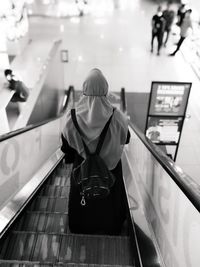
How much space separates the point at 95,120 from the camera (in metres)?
2.26

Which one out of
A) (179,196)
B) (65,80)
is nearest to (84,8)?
(65,80)

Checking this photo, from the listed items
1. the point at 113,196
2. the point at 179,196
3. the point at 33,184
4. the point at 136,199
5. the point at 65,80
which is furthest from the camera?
the point at 65,80

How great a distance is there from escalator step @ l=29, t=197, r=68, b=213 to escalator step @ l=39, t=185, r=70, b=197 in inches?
13.1

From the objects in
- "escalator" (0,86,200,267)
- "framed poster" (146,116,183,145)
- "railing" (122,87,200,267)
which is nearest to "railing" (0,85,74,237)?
"escalator" (0,86,200,267)

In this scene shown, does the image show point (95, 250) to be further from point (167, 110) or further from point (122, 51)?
point (122, 51)

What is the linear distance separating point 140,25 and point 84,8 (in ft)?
8.86

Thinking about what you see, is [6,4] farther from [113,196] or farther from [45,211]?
[113,196]

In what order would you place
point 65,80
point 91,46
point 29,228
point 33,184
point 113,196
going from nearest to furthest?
point 113,196 → point 29,228 → point 33,184 → point 65,80 → point 91,46

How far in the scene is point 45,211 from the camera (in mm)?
3414

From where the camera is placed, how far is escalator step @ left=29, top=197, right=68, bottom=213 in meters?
3.52

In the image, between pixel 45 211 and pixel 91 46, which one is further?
pixel 91 46

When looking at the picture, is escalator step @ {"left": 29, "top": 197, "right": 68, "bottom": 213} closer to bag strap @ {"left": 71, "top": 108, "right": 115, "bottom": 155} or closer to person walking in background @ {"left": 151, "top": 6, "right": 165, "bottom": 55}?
bag strap @ {"left": 71, "top": 108, "right": 115, "bottom": 155}

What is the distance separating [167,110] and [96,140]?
487 centimetres

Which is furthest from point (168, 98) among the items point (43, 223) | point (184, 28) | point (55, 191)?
point (184, 28)
